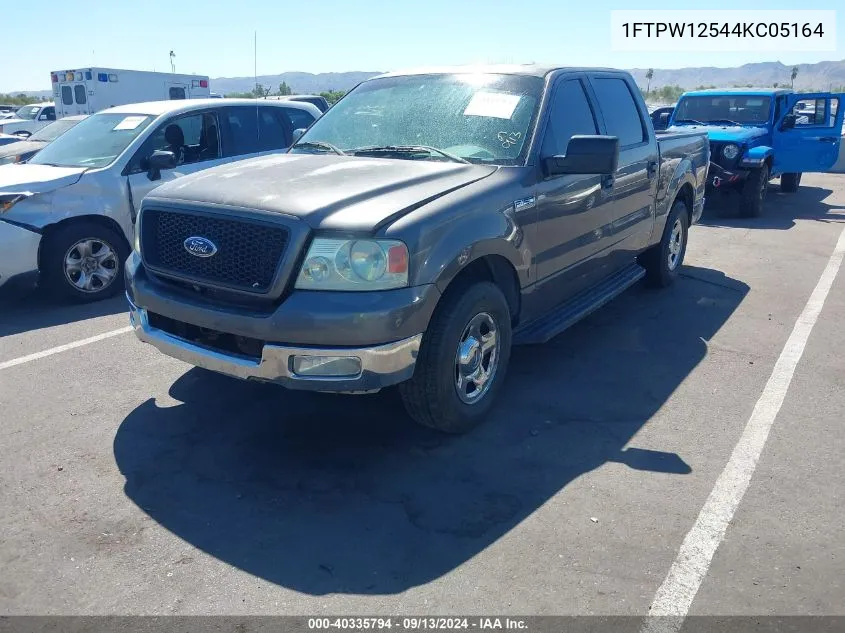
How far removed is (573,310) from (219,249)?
246cm

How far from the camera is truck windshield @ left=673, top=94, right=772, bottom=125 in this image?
39.2ft

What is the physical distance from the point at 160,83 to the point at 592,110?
60.8ft

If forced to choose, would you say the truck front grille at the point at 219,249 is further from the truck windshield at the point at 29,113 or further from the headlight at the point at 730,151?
the truck windshield at the point at 29,113

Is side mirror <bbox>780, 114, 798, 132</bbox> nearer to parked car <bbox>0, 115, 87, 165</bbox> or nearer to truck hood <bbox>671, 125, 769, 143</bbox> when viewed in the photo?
truck hood <bbox>671, 125, 769, 143</bbox>

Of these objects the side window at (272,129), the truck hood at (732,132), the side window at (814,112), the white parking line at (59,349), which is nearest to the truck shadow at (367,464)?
the white parking line at (59,349)

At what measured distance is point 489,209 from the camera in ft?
12.8

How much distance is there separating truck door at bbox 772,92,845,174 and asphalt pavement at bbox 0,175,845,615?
7236 mm

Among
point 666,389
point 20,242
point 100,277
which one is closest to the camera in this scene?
point 666,389

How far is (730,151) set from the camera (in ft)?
36.1

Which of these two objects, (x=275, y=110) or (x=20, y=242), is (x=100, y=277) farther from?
(x=275, y=110)

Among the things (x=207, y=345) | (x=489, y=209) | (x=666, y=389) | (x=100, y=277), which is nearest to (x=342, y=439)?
(x=207, y=345)

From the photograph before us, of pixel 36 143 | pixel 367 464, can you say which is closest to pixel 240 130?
pixel 367 464

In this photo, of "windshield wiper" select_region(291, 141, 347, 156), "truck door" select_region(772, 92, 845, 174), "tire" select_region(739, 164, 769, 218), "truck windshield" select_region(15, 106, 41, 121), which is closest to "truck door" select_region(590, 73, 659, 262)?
"windshield wiper" select_region(291, 141, 347, 156)

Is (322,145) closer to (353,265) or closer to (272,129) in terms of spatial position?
(353,265)
